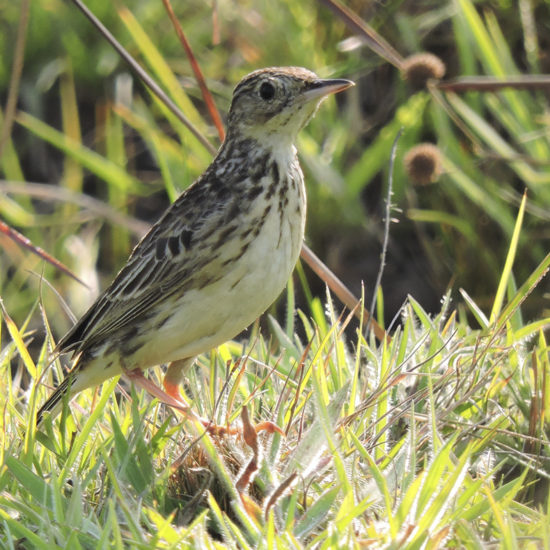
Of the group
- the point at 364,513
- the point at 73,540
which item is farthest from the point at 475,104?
the point at 73,540

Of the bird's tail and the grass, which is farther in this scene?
the bird's tail

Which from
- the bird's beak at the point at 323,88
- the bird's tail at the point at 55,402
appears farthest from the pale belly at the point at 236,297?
the bird's beak at the point at 323,88

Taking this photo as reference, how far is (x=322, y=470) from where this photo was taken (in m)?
2.89

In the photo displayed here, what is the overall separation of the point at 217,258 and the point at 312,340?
1.44 ft

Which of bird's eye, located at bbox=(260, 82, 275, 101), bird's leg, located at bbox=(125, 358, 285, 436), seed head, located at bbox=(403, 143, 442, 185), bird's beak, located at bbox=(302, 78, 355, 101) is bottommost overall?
bird's leg, located at bbox=(125, 358, 285, 436)

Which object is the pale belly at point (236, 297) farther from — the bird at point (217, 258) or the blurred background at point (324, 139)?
the blurred background at point (324, 139)

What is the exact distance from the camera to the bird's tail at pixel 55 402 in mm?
3300

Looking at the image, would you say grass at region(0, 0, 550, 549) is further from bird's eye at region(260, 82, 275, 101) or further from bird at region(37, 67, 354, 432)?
bird's eye at region(260, 82, 275, 101)

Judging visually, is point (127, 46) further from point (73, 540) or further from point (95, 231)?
point (73, 540)

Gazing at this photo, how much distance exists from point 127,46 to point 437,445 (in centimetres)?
425

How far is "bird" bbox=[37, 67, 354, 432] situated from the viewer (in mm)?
3336

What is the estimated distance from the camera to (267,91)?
143 inches

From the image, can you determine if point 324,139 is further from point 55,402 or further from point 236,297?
point 55,402

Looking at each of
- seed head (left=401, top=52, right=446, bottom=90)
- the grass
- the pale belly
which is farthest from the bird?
seed head (left=401, top=52, right=446, bottom=90)
